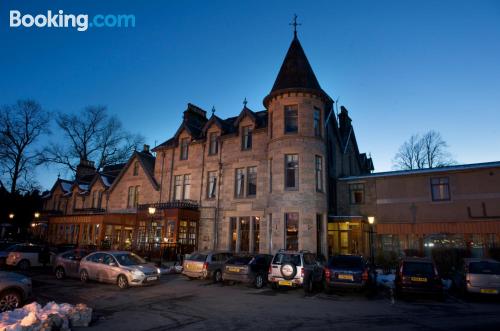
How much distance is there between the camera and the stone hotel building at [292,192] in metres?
20.4

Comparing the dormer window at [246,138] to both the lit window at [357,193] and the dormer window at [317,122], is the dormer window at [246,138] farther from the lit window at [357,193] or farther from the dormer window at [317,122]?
the lit window at [357,193]

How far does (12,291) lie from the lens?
9.23 meters

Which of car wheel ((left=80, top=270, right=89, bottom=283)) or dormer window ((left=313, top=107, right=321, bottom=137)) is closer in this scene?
car wheel ((left=80, top=270, right=89, bottom=283))

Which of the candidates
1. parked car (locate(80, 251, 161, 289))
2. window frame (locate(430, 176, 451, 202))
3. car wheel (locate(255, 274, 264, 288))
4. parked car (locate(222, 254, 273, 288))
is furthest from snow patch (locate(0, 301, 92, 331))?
window frame (locate(430, 176, 451, 202))

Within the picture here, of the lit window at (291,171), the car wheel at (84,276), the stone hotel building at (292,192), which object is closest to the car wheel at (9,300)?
the car wheel at (84,276)

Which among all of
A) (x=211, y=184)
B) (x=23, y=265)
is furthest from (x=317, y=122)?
(x=23, y=265)

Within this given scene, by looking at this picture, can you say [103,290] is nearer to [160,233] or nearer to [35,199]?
[160,233]

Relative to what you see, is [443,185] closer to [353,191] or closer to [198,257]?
[353,191]

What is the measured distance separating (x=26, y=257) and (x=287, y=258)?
16681 mm

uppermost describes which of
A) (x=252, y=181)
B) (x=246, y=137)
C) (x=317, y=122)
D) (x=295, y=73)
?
(x=295, y=73)

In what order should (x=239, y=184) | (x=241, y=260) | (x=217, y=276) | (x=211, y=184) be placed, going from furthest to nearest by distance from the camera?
1. (x=211, y=184)
2. (x=239, y=184)
3. (x=217, y=276)
4. (x=241, y=260)

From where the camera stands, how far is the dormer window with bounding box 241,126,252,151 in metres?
24.7

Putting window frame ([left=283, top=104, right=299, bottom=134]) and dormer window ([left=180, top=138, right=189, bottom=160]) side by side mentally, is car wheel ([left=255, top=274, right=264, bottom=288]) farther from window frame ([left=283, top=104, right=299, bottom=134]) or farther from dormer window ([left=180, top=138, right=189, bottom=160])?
dormer window ([left=180, top=138, right=189, bottom=160])

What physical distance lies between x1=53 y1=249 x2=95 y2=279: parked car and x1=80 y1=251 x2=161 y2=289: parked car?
717 millimetres
